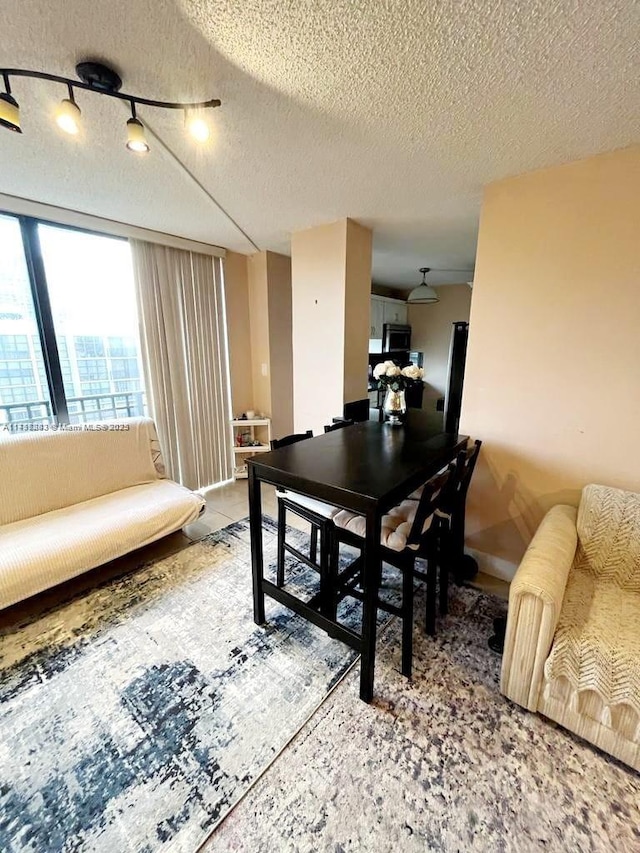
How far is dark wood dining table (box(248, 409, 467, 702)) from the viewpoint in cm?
135

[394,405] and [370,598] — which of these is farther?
[394,405]

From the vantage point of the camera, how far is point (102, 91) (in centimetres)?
124

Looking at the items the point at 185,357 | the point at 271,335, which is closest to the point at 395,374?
the point at 271,335

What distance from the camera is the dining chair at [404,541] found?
146 cm

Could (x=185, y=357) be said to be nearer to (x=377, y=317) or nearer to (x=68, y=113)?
(x=68, y=113)

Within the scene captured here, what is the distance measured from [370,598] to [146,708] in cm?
106

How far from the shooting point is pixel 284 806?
44.7 inches

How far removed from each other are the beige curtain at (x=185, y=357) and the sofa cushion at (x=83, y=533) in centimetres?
85

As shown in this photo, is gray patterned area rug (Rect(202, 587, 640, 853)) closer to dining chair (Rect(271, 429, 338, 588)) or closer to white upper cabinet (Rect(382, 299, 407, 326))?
dining chair (Rect(271, 429, 338, 588))

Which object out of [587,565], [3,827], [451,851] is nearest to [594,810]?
[451,851]

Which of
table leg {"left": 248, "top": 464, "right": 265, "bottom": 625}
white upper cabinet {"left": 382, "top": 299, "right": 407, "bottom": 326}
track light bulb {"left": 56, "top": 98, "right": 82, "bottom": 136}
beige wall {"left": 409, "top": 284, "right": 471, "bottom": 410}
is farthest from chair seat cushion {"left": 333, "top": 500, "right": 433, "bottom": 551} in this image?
beige wall {"left": 409, "top": 284, "right": 471, "bottom": 410}

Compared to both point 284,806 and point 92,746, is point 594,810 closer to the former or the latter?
point 284,806

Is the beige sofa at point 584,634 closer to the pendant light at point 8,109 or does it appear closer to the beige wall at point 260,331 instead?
the pendant light at point 8,109

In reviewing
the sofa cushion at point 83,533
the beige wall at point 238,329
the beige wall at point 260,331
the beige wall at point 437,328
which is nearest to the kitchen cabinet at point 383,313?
the beige wall at point 437,328
